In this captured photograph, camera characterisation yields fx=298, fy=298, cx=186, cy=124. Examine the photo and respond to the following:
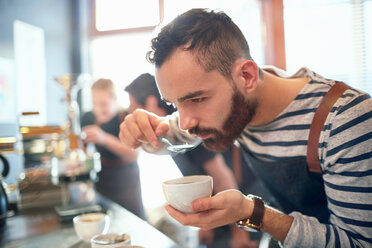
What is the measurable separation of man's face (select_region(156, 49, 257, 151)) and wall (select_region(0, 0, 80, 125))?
3667 millimetres

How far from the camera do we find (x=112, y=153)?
9.15 ft

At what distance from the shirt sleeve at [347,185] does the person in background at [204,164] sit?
35 cm

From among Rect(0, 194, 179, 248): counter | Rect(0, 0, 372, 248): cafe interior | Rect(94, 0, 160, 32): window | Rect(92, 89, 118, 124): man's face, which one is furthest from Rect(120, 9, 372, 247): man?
Rect(94, 0, 160, 32): window

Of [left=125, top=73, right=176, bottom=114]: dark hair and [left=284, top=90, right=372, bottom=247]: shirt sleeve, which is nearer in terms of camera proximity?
[left=284, top=90, right=372, bottom=247]: shirt sleeve

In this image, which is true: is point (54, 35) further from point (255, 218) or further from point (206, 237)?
point (255, 218)

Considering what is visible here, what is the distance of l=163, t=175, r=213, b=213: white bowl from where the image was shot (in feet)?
2.58

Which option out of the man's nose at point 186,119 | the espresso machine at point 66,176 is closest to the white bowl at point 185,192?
the man's nose at point 186,119

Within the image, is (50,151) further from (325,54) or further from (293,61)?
(325,54)

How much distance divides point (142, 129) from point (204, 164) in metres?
0.80

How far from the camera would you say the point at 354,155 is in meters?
0.91

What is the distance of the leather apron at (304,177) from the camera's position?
3.40 feet

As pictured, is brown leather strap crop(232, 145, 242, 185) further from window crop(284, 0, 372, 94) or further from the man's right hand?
window crop(284, 0, 372, 94)

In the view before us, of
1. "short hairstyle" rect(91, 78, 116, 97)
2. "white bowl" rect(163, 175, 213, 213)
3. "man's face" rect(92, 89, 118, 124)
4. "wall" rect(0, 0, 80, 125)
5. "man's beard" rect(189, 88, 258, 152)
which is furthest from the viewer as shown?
"wall" rect(0, 0, 80, 125)

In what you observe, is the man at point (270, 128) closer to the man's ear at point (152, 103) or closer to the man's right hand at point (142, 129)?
the man's right hand at point (142, 129)
